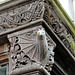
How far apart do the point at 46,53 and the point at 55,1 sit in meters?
0.87

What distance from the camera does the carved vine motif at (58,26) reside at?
11.5 feet

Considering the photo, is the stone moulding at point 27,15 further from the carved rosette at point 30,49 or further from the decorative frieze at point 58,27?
the carved rosette at point 30,49

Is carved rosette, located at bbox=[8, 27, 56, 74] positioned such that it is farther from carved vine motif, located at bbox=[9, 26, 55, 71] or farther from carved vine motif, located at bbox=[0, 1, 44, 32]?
carved vine motif, located at bbox=[0, 1, 44, 32]

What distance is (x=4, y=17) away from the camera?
11.6 ft

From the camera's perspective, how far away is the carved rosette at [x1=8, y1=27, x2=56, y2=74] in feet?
10.4

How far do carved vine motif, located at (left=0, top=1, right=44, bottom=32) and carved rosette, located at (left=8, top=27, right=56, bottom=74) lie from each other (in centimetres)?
14

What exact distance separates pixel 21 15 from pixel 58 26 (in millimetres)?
542

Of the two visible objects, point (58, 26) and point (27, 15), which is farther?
point (58, 26)

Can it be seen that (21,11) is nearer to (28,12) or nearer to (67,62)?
(28,12)

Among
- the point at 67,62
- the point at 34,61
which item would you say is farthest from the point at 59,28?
the point at 34,61

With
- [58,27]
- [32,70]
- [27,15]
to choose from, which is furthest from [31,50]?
[58,27]

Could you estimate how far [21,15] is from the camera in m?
3.46

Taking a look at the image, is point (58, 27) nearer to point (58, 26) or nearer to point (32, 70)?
point (58, 26)

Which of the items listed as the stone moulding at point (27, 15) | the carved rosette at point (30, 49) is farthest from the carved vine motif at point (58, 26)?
the carved rosette at point (30, 49)
